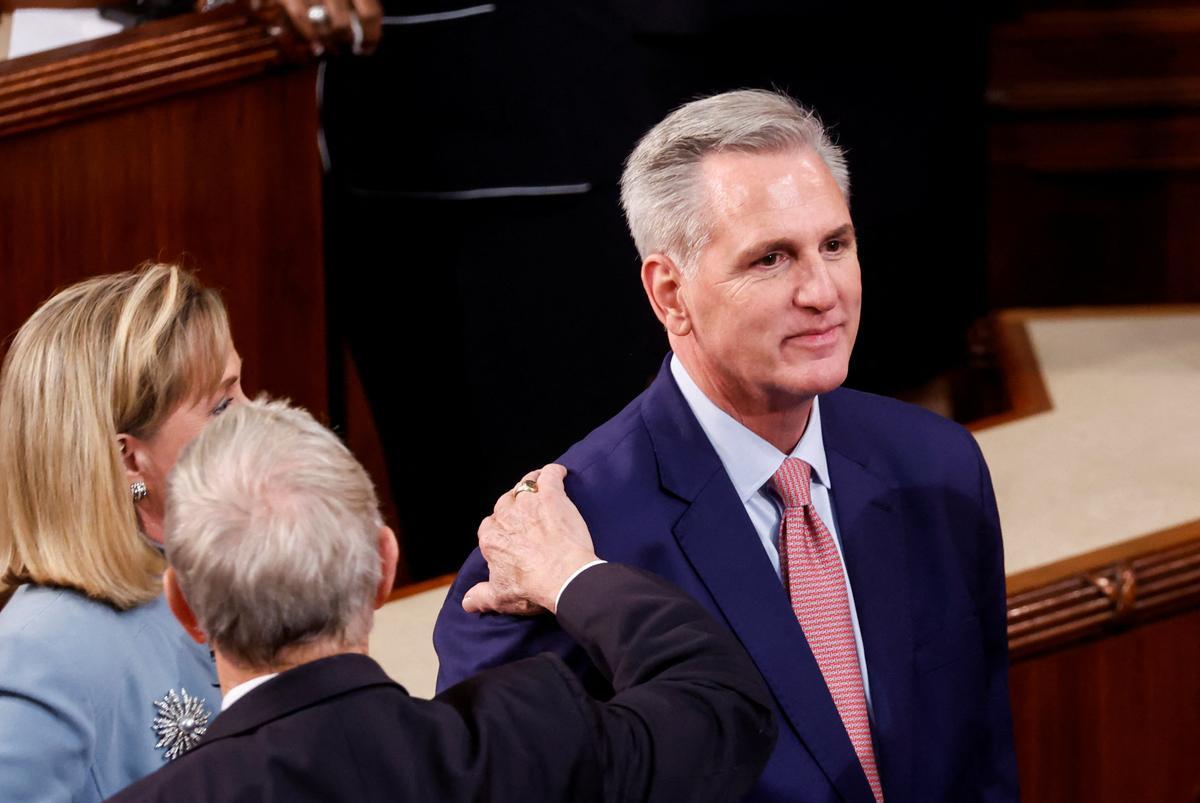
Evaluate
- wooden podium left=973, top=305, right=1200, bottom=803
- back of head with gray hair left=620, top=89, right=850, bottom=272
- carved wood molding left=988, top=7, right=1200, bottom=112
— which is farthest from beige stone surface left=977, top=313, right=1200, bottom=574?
back of head with gray hair left=620, top=89, right=850, bottom=272

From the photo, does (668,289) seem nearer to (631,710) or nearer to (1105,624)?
(631,710)

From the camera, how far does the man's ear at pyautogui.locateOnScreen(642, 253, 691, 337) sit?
1562mm

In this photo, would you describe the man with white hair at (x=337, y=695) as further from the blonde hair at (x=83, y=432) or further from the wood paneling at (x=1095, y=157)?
the wood paneling at (x=1095, y=157)

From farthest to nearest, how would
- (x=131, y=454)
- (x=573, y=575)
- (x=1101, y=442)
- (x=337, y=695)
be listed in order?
(x=1101, y=442) → (x=131, y=454) → (x=573, y=575) → (x=337, y=695)

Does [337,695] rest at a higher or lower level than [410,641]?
higher

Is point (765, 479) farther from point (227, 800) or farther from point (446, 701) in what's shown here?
point (227, 800)

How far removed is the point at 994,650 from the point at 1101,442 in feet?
4.13

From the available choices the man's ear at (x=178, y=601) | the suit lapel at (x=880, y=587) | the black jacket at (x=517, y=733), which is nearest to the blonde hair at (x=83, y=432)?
the man's ear at (x=178, y=601)

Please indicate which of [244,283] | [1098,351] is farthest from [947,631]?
[1098,351]

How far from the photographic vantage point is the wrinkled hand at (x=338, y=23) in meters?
2.58

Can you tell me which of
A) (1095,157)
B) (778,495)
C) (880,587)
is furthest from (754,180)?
(1095,157)

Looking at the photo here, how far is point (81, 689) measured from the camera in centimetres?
146

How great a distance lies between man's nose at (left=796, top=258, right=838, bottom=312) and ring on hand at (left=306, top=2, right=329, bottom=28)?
1318mm

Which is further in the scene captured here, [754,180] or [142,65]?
[142,65]
